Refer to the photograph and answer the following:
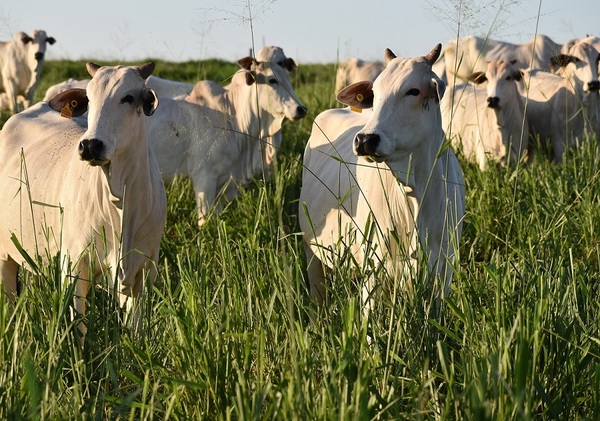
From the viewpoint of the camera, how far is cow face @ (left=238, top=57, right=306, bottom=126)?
827 cm

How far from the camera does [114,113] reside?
14.6 feet

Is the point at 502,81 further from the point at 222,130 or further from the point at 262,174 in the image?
the point at 262,174

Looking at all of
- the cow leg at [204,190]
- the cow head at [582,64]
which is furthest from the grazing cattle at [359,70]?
the cow leg at [204,190]

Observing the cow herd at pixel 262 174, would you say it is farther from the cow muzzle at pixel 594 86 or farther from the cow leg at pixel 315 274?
the cow muzzle at pixel 594 86

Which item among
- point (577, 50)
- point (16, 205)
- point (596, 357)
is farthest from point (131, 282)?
point (577, 50)

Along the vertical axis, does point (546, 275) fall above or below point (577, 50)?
below

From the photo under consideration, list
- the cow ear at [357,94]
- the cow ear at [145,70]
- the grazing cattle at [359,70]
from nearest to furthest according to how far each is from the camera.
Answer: the cow ear at [357,94] → the cow ear at [145,70] → the grazing cattle at [359,70]

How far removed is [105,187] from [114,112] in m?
0.38

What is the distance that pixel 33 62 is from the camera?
1733cm

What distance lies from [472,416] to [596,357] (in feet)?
2.54

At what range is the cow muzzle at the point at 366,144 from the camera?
3852 mm

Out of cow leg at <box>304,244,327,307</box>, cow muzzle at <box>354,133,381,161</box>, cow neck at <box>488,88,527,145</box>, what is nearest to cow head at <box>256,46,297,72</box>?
cow neck at <box>488,88,527,145</box>

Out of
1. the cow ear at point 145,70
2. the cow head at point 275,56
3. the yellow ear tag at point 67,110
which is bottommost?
the yellow ear tag at point 67,110

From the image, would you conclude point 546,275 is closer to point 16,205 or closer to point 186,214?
point 16,205
